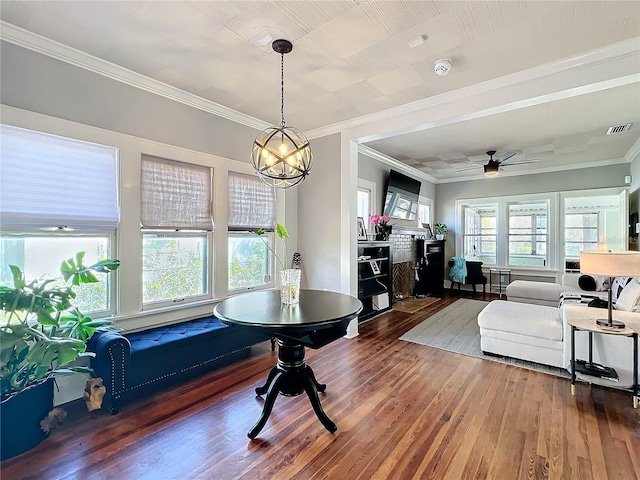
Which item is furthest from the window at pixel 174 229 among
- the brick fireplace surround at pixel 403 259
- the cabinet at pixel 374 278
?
the brick fireplace surround at pixel 403 259

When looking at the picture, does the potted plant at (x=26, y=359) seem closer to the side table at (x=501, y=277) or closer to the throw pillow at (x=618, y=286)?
the throw pillow at (x=618, y=286)

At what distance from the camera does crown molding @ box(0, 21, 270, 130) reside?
2.23 meters

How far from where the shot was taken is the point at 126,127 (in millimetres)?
2822

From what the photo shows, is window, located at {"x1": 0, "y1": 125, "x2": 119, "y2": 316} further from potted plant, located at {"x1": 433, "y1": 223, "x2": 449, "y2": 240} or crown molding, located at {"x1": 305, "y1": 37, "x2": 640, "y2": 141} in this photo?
potted plant, located at {"x1": 433, "y1": 223, "x2": 449, "y2": 240}

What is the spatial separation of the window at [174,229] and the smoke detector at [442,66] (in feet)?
8.45

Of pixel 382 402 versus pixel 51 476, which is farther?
pixel 382 402

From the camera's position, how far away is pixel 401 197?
20.3 feet

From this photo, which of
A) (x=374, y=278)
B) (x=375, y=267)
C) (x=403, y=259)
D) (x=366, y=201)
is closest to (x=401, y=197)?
(x=366, y=201)

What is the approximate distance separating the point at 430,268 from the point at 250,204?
4.90 m

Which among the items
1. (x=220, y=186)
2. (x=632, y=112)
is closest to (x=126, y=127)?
(x=220, y=186)

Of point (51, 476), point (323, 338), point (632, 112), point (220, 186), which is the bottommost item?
point (51, 476)

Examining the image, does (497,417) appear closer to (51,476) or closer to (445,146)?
(51,476)

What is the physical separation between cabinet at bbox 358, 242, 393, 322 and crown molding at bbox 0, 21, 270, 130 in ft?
9.19

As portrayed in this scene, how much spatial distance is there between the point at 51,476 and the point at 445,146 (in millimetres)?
5825
